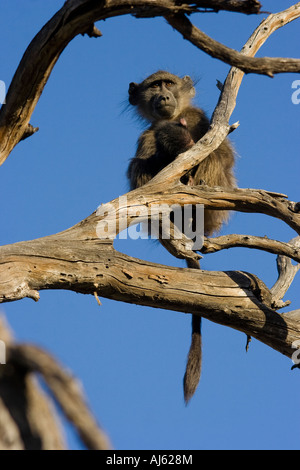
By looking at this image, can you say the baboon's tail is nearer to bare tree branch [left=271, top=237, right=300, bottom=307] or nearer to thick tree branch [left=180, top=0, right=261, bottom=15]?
bare tree branch [left=271, top=237, right=300, bottom=307]

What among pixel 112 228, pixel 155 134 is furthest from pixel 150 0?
pixel 155 134

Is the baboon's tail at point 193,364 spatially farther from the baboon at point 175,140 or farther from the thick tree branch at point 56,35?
the thick tree branch at point 56,35

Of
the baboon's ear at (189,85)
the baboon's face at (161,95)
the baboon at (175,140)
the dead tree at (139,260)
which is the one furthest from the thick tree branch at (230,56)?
the baboon's ear at (189,85)

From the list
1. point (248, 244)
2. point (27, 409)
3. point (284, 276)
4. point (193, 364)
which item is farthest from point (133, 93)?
point (27, 409)

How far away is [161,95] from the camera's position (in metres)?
7.56

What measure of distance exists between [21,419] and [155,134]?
17.9 feet

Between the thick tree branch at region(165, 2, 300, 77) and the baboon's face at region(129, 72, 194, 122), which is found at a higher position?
the baboon's face at region(129, 72, 194, 122)

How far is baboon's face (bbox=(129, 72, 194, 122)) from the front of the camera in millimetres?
7520

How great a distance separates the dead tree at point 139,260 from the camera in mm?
4211

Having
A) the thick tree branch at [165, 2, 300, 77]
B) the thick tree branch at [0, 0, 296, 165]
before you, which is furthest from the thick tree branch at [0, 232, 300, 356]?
the thick tree branch at [165, 2, 300, 77]

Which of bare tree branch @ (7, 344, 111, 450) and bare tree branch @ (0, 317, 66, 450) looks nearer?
bare tree branch @ (7, 344, 111, 450)

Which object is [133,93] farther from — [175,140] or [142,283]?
[142,283]

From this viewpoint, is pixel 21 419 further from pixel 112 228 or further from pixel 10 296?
pixel 112 228

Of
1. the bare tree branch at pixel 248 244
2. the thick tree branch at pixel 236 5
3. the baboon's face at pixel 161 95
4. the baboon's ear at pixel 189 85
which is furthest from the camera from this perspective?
the baboon's ear at pixel 189 85
